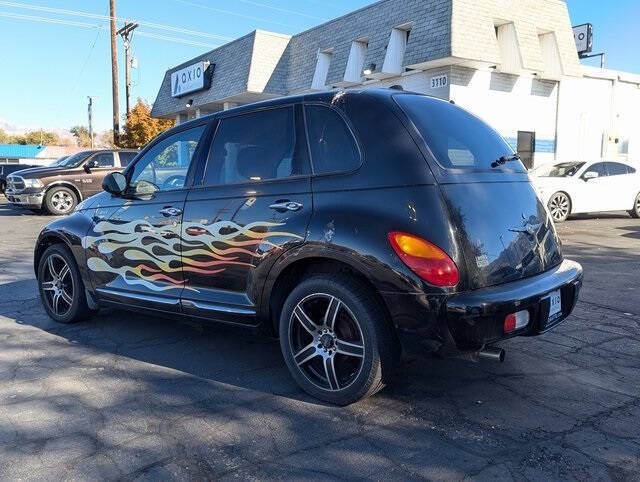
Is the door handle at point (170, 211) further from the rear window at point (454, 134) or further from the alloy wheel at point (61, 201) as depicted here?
the alloy wheel at point (61, 201)

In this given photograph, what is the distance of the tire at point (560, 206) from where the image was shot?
1253cm

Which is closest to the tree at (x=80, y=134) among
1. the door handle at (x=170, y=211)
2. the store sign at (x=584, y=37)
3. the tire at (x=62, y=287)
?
the store sign at (x=584, y=37)

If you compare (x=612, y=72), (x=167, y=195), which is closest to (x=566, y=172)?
(x=612, y=72)

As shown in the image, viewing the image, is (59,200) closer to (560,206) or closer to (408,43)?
(408,43)

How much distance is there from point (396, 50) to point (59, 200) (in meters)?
10.7

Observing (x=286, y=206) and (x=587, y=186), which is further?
(x=587, y=186)

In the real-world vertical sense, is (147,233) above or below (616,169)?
below

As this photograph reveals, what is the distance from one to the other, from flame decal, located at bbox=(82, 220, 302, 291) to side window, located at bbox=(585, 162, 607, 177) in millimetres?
11452

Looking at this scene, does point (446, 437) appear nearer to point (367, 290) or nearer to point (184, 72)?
point (367, 290)

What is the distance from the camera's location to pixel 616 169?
43.6ft

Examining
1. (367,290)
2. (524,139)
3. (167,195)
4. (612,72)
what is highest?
(612,72)

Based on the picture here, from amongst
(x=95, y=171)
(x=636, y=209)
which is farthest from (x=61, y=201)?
(x=636, y=209)

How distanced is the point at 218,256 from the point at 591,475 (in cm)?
249

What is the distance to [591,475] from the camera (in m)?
2.60
